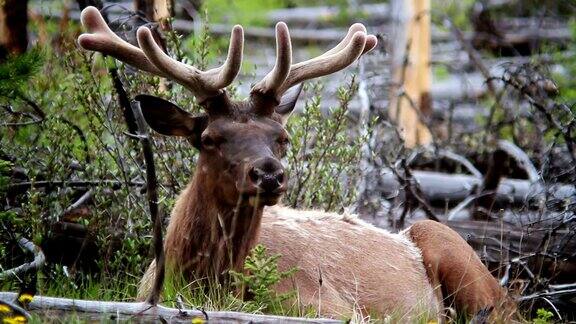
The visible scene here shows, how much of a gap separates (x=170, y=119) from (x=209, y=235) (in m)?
0.80

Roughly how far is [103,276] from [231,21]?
1305 centimetres

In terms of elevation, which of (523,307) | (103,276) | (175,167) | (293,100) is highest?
(293,100)

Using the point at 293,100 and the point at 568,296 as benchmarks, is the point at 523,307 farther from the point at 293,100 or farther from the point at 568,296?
the point at 293,100

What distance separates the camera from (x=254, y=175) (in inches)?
254

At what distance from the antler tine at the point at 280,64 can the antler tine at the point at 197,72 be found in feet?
0.80

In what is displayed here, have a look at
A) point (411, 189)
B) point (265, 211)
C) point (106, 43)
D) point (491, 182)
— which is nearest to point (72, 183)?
point (265, 211)

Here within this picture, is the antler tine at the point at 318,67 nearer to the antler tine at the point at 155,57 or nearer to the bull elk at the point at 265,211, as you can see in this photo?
the bull elk at the point at 265,211

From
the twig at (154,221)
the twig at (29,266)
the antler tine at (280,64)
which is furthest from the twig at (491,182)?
the twig at (154,221)

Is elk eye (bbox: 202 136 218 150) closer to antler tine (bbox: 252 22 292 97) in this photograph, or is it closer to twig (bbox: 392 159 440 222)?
antler tine (bbox: 252 22 292 97)

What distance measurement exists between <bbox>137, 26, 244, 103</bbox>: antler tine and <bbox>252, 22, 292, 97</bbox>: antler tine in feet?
0.80

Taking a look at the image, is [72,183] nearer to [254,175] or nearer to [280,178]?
[254,175]

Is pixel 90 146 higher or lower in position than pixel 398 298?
higher

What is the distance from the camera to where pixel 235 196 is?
22.0 feet

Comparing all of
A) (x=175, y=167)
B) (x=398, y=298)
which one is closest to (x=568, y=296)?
(x=398, y=298)
